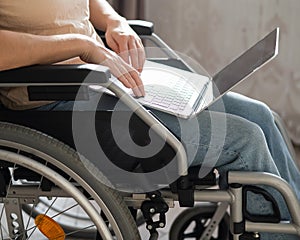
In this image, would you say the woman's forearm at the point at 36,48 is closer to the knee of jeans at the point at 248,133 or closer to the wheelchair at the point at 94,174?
the wheelchair at the point at 94,174

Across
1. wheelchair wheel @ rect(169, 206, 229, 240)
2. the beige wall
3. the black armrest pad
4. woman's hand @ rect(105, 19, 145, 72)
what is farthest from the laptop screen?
the beige wall

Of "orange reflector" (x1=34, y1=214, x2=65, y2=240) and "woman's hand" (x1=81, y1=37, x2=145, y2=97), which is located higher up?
"woman's hand" (x1=81, y1=37, x2=145, y2=97)

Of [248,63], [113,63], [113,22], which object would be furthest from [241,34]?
[113,63]

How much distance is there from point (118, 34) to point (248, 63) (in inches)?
14.0

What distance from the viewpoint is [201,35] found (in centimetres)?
266

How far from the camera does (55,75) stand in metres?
1.22

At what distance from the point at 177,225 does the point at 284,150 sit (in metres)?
0.48

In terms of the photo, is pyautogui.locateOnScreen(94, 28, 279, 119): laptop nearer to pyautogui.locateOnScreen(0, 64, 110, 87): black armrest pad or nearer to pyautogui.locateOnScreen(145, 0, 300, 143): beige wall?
pyautogui.locateOnScreen(0, 64, 110, 87): black armrest pad

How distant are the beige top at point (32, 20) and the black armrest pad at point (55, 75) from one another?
12cm

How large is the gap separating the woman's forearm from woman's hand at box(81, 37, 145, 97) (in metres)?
0.01

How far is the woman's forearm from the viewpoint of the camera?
1.25 metres

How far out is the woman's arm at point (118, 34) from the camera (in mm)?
1514

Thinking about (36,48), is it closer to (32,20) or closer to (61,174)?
(32,20)

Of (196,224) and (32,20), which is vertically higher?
(32,20)
